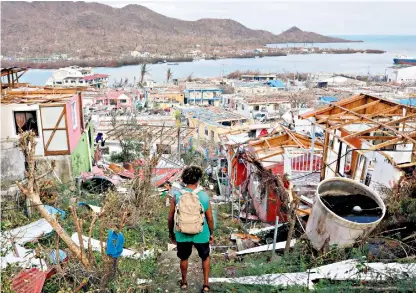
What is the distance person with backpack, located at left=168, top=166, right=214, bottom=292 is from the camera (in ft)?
12.0

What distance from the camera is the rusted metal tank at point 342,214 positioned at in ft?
15.0

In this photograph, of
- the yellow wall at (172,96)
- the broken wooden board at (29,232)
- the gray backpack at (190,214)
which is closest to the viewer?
the gray backpack at (190,214)

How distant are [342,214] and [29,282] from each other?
4110 mm

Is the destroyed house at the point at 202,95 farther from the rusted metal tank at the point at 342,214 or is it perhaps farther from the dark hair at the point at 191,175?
the dark hair at the point at 191,175

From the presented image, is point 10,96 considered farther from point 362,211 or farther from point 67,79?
point 67,79

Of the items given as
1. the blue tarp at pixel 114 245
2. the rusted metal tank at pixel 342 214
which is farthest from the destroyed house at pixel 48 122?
the rusted metal tank at pixel 342 214

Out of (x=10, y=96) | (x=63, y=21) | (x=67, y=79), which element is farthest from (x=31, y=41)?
(x=10, y=96)

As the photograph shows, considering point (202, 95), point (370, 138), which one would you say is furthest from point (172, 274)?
point (202, 95)

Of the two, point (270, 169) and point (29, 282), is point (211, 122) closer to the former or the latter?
point (270, 169)

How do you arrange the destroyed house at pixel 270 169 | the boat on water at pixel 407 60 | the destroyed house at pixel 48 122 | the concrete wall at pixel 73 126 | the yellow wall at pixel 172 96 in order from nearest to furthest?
the destroyed house at pixel 270 169 → the destroyed house at pixel 48 122 → the concrete wall at pixel 73 126 → the yellow wall at pixel 172 96 → the boat on water at pixel 407 60

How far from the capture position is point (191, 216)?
3.65 m

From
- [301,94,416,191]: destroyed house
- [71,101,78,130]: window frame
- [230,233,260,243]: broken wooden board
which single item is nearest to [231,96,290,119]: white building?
[71,101,78,130]: window frame

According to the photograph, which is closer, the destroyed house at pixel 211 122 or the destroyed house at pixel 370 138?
the destroyed house at pixel 370 138

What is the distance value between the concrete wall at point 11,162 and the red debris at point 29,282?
4.57m
